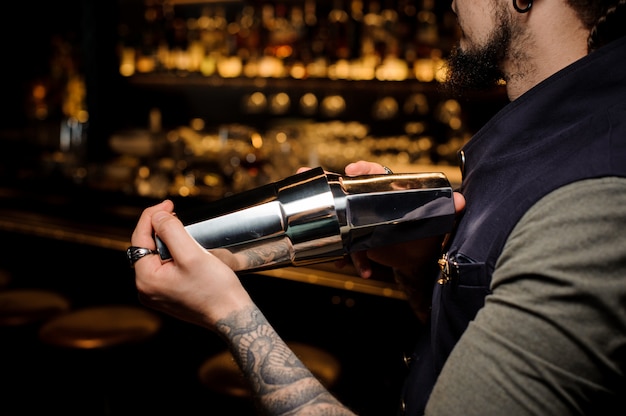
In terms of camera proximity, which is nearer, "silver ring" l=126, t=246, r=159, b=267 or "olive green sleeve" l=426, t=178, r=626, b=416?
"olive green sleeve" l=426, t=178, r=626, b=416

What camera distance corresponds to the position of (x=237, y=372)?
2004mm

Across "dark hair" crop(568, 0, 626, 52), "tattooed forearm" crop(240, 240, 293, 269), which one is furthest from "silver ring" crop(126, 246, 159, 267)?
"dark hair" crop(568, 0, 626, 52)

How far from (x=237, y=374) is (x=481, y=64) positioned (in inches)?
55.6

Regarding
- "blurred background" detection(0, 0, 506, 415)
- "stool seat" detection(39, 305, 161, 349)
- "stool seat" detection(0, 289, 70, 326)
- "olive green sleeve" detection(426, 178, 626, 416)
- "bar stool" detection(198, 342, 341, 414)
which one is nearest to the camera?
"olive green sleeve" detection(426, 178, 626, 416)

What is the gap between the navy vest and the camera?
74 centimetres

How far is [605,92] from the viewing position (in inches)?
31.0

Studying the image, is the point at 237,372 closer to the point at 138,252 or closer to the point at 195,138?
the point at 138,252

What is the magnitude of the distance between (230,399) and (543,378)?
1.47 m

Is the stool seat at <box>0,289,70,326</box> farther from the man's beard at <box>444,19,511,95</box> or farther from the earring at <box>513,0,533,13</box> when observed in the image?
the earring at <box>513,0,533,13</box>

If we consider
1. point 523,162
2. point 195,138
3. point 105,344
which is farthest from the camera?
point 195,138

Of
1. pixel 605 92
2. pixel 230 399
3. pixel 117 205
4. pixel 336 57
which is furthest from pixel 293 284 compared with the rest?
pixel 605 92

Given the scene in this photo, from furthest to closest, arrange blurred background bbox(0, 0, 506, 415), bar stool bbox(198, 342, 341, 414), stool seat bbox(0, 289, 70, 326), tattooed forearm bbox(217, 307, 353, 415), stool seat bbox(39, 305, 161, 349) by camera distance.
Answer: blurred background bbox(0, 0, 506, 415), stool seat bbox(0, 289, 70, 326), stool seat bbox(39, 305, 161, 349), bar stool bbox(198, 342, 341, 414), tattooed forearm bbox(217, 307, 353, 415)

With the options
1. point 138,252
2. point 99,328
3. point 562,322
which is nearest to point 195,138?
point 99,328

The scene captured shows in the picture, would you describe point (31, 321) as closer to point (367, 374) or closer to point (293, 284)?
point (293, 284)
